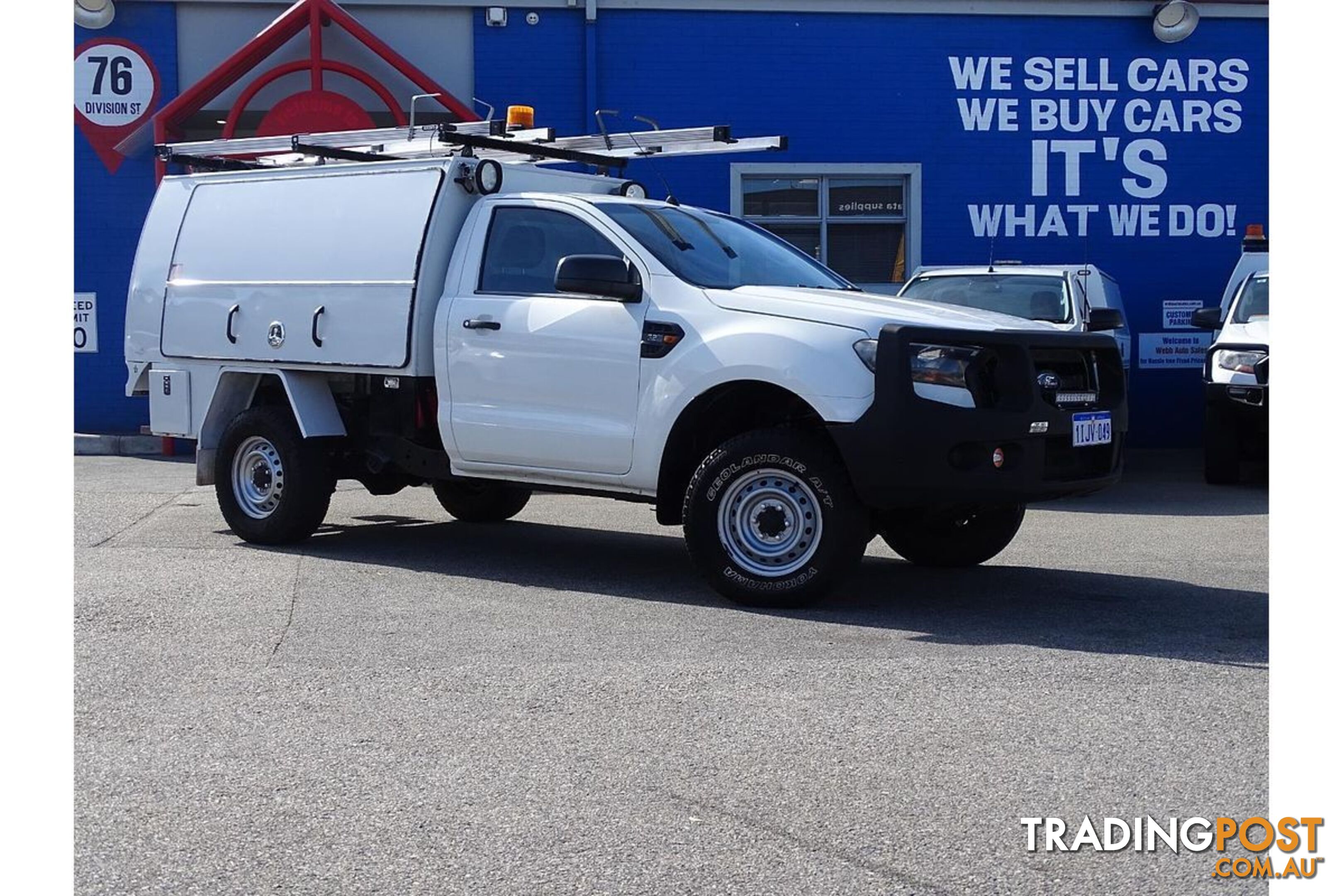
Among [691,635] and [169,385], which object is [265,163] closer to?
[169,385]

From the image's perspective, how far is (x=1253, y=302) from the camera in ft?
→ 40.7

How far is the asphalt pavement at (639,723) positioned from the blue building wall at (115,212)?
8.34 m

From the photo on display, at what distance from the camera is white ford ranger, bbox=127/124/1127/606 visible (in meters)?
6.66

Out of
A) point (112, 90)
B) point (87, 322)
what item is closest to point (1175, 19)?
point (112, 90)

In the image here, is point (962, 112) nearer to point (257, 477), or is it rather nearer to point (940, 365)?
point (257, 477)

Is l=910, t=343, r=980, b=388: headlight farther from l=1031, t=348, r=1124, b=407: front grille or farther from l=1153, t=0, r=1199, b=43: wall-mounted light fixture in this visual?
l=1153, t=0, r=1199, b=43: wall-mounted light fixture

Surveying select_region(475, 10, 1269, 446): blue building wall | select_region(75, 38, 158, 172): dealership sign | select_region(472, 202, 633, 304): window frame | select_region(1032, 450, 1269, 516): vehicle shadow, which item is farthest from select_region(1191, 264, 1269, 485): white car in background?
select_region(75, 38, 158, 172): dealership sign

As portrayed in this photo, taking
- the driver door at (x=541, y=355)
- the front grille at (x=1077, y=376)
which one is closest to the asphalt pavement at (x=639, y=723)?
the driver door at (x=541, y=355)

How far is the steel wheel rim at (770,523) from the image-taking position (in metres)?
6.85

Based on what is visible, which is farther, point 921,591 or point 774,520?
point 921,591

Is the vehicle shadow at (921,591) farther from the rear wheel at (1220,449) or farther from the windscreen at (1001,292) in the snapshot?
the rear wheel at (1220,449)

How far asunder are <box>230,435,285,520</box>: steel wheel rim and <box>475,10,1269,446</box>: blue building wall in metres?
8.16

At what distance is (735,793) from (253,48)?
42.9ft

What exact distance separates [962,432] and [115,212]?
1226 centimetres
